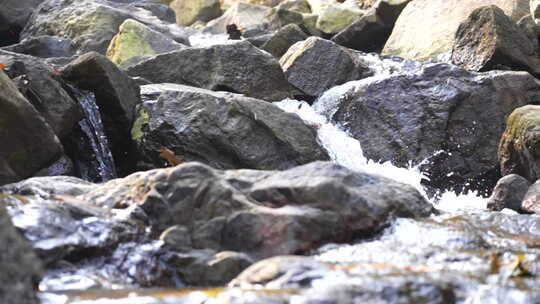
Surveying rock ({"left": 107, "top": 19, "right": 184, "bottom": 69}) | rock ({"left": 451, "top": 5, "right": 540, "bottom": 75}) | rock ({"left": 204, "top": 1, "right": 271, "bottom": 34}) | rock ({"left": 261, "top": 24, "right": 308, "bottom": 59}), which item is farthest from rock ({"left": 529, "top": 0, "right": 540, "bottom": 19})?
rock ({"left": 204, "top": 1, "right": 271, "bottom": 34})

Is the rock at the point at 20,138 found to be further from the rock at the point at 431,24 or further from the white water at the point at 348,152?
the rock at the point at 431,24

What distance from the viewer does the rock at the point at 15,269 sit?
318 centimetres

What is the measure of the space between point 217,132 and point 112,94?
1.30 m

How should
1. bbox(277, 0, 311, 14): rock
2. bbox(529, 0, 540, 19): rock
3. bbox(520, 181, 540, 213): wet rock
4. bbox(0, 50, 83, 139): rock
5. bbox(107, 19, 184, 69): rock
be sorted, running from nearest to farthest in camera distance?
bbox(520, 181, 540, 213): wet rock
bbox(0, 50, 83, 139): rock
bbox(107, 19, 184, 69): rock
bbox(529, 0, 540, 19): rock
bbox(277, 0, 311, 14): rock

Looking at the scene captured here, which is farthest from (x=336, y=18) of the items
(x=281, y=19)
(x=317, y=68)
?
(x=317, y=68)

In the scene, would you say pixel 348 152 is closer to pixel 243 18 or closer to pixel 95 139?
pixel 95 139

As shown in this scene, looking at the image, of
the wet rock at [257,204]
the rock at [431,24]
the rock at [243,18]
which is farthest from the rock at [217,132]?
the rock at [243,18]

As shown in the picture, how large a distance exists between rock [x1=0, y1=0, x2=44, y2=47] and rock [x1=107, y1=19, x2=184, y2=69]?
11.0ft

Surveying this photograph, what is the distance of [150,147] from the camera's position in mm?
8586

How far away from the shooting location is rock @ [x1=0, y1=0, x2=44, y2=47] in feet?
50.2

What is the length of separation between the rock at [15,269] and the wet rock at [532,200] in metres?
5.72

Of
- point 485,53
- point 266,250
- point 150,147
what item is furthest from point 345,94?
point 266,250

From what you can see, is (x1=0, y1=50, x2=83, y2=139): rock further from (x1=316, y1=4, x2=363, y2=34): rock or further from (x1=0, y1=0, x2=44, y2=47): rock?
(x1=316, y1=4, x2=363, y2=34): rock

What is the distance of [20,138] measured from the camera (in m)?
7.07
